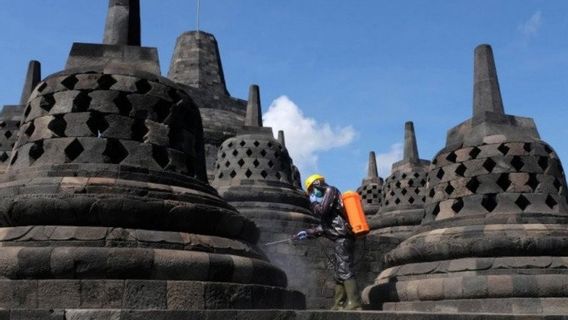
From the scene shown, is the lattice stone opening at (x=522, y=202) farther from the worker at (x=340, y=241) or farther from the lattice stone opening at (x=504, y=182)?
the worker at (x=340, y=241)

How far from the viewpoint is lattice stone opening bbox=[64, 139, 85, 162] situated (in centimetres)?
488

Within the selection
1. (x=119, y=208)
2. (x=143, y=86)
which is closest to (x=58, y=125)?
(x=143, y=86)

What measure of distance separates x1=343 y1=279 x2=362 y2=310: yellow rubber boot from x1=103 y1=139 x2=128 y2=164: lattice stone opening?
2338 millimetres

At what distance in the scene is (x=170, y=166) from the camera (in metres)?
5.16

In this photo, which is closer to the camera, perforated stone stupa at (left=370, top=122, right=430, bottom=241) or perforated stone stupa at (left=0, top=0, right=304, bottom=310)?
perforated stone stupa at (left=0, top=0, right=304, bottom=310)

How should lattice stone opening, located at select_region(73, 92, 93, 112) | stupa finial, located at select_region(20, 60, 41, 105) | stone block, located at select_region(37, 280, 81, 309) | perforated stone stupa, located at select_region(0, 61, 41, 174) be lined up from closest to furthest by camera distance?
stone block, located at select_region(37, 280, 81, 309)
lattice stone opening, located at select_region(73, 92, 93, 112)
perforated stone stupa, located at select_region(0, 61, 41, 174)
stupa finial, located at select_region(20, 60, 41, 105)

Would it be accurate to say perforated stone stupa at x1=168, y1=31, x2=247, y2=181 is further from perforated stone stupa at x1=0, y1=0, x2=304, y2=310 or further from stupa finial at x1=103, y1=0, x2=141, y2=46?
perforated stone stupa at x1=0, y1=0, x2=304, y2=310

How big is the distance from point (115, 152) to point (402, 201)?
35.7ft

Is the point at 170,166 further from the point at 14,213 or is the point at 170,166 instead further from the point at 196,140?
the point at 14,213

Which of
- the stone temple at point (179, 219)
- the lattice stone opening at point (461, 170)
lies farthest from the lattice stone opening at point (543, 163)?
the lattice stone opening at point (461, 170)

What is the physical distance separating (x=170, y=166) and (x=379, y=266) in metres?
7.38

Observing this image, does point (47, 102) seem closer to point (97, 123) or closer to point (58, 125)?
point (58, 125)

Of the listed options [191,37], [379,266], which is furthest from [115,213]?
[191,37]

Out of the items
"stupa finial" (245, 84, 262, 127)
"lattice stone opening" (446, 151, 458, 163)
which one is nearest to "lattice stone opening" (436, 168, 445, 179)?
"lattice stone opening" (446, 151, 458, 163)
